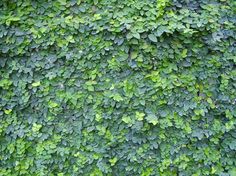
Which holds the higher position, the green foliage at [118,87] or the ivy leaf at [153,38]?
the ivy leaf at [153,38]

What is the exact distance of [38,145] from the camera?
8.25 feet

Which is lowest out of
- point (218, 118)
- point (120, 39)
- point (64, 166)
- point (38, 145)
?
point (64, 166)

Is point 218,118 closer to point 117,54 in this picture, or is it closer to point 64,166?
point 117,54

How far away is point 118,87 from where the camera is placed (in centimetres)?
242

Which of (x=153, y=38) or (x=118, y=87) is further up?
(x=153, y=38)

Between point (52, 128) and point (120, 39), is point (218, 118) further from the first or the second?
point (52, 128)

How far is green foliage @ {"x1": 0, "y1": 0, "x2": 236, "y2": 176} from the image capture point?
Answer: 235 centimetres

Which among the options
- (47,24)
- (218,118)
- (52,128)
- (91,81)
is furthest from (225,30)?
(52,128)

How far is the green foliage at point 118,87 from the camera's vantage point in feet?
7.70

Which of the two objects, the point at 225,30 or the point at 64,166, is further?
the point at 64,166

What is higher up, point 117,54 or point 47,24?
point 47,24

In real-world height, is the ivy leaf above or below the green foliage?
above

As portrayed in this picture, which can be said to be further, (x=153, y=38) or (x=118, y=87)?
(x=118, y=87)

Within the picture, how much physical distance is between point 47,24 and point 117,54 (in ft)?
1.94
